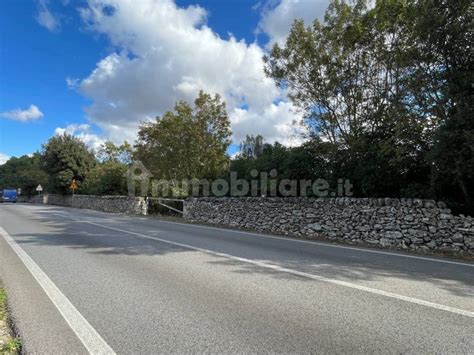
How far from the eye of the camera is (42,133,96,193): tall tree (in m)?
47.6

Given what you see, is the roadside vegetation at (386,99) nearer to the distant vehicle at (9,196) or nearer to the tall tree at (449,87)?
the tall tree at (449,87)

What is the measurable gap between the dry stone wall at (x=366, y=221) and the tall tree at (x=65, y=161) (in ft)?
123

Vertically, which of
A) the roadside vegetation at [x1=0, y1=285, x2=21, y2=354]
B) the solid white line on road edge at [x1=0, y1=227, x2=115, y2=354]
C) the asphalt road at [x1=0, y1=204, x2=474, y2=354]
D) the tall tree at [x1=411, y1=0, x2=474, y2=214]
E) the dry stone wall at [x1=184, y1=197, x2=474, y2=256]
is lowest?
the roadside vegetation at [x1=0, y1=285, x2=21, y2=354]

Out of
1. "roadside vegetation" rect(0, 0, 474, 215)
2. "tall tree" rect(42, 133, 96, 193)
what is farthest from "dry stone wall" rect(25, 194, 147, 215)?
"roadside vegetation" rect(0, 0, 474, 215)

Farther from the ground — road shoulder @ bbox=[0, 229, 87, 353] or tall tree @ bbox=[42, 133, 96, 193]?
tall tree @ bbox=[42, 133, 96, 193]

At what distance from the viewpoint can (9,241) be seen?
36.3ft

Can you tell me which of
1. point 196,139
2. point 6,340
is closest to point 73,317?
point 6,340

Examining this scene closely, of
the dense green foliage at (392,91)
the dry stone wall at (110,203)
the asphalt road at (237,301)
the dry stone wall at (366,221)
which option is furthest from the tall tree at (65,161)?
the asphalt road at (237,301)

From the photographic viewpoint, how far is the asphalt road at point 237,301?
12.3ft

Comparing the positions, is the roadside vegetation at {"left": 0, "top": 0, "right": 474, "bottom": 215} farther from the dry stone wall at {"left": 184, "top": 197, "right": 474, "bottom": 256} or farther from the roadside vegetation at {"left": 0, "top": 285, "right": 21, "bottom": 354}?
the roadside vegetation at {"left": 0, "top": 285, "right": 21, "bottom": 354}

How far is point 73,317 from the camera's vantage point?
14.6 ft

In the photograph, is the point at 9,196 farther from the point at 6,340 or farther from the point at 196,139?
the point at 6,340

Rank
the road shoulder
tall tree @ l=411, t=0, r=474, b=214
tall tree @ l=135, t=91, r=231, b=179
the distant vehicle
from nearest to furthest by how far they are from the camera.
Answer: the road shoulder, tall tree @ l=411, t=0, r=474, b=214, tall tree @ l=135, t=91, r=231, b=179, the distant vehicle

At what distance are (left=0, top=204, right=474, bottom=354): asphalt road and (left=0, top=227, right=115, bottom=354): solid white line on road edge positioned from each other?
15 millimetres
